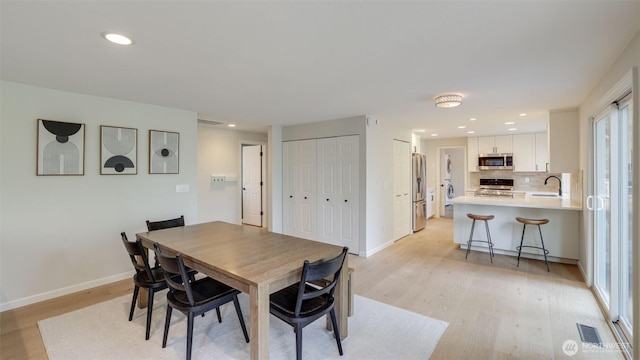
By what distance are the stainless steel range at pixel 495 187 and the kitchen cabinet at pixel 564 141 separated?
264 cm

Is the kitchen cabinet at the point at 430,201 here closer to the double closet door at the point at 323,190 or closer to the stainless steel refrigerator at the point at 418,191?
the stainless steel refrigerator at the point at 418,191

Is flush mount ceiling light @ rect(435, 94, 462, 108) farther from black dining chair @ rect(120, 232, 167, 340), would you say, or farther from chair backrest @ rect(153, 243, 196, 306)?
black dining chair @ rect(120, 232, 167, 340)

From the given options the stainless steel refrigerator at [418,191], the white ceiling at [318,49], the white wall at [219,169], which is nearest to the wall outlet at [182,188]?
the white ceiling at [318,49]

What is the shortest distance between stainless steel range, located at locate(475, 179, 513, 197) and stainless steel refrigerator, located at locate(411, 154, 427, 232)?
1446mm

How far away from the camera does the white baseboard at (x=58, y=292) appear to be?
2.77 meters

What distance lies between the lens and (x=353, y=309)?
2.66 metres

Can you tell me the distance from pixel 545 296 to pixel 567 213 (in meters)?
1.71

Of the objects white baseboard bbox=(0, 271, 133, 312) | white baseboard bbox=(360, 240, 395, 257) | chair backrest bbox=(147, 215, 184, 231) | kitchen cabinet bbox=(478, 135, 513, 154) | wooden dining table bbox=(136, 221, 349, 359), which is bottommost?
white baseboard bbox=(0, 271, 133, 312)

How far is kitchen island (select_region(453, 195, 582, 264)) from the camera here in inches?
158

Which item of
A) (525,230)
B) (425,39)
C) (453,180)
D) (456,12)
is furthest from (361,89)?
(453,180)

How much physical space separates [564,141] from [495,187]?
3.21 metres

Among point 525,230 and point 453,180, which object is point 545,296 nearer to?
point 525,230

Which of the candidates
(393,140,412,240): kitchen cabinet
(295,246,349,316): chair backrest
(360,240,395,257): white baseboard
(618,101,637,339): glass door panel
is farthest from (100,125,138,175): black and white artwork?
(618,101,637,339): glass door panel

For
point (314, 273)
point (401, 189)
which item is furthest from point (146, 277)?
point (401, 189)
